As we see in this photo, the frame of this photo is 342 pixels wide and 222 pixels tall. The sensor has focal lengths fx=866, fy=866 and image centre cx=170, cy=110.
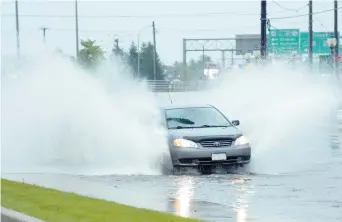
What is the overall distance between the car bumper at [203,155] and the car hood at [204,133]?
0.27m

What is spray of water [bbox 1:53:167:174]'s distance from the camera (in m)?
18.8

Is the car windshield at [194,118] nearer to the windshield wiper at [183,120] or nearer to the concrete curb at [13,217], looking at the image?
the windshield wiper at [183,120]

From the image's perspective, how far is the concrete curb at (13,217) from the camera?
9337 mm

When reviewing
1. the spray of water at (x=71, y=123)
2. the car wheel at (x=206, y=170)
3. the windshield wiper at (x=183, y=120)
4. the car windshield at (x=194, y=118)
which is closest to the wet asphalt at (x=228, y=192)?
the car wheel at (x=206, y=170)

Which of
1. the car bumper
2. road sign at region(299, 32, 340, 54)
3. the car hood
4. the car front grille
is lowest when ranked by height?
the car bumper

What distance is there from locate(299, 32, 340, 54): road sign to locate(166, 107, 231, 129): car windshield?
48.9 meters

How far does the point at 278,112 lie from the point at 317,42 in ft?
145

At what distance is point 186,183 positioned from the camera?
15.6 meters

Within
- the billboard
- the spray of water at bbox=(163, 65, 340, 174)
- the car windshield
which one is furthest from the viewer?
the billboard

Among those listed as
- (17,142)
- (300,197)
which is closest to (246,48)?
(17,142)

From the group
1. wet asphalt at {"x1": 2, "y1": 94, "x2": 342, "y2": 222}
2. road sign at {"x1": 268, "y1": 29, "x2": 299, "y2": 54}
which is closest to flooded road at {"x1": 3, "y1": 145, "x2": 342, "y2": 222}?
wet asphalt at {"x1": 2, "y1": 94, "x2": 342, "y2": 222}

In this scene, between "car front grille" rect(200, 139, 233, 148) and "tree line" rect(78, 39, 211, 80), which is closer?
"car front grille" rect(200, 139, 233, 148)

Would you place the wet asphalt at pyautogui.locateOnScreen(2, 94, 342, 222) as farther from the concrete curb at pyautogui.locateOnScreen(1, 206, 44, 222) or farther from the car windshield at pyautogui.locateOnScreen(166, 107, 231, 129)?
the concrete curb at pyautogui.locateOnScreen(1, 206, 44, 222)

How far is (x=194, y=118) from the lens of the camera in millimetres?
18516
